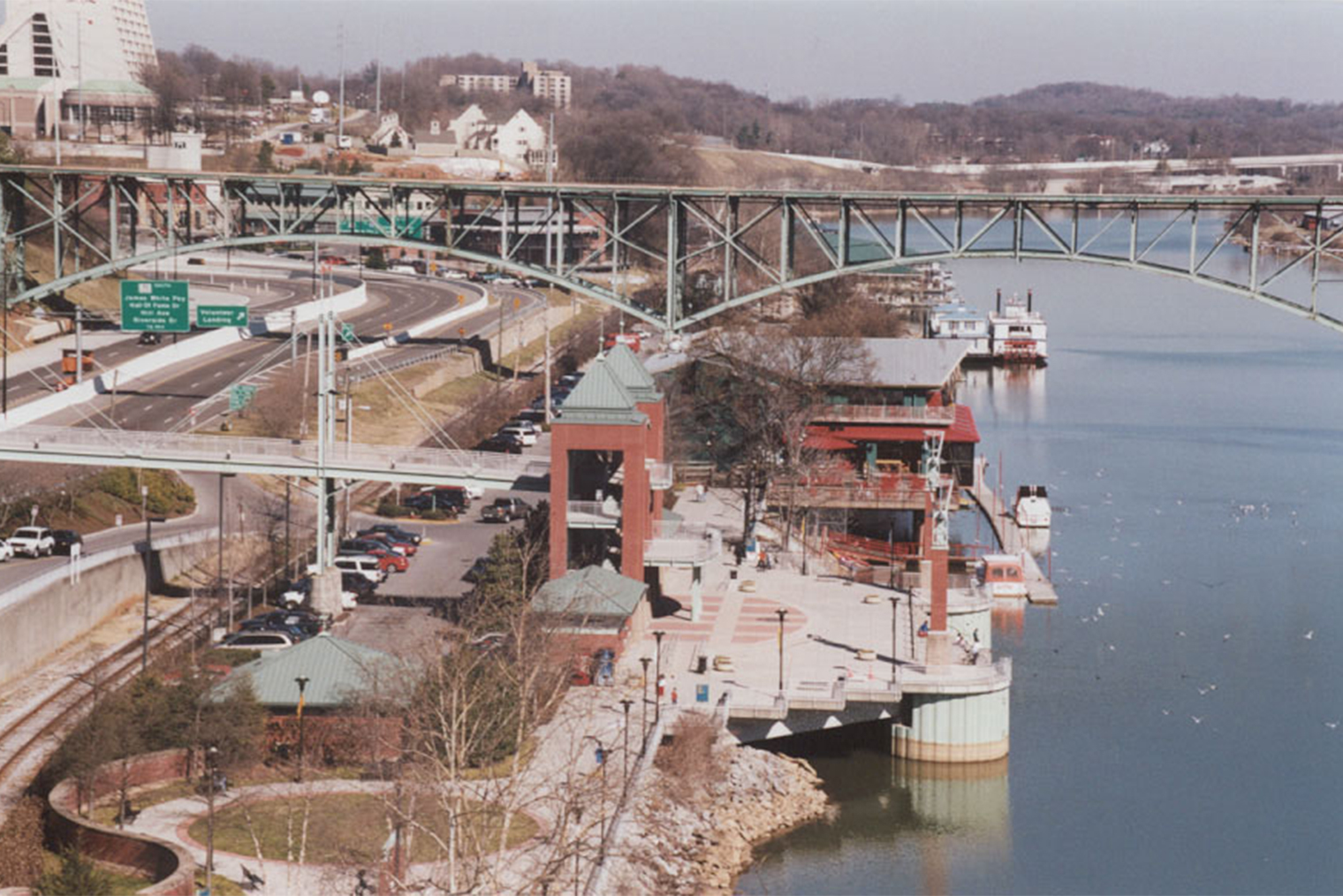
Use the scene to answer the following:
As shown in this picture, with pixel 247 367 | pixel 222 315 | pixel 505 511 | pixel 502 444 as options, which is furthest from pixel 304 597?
pixel 222 315

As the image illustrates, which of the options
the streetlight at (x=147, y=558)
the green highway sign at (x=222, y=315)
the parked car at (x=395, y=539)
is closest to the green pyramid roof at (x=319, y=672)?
the streetlight at (x=147, y=558)

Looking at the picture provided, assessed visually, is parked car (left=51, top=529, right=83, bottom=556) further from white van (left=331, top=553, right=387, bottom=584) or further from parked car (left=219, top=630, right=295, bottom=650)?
parked car (left=219, top=630, right=295, bottom=650)

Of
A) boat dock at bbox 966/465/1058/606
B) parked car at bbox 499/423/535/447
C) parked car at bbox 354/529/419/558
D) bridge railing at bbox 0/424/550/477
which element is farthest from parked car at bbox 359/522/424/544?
boat dock at bbox 966/465/1058/606

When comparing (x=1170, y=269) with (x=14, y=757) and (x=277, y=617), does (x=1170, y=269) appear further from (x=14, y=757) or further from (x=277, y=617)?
(x=14, y=757)

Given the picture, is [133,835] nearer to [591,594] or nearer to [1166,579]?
[591,594]

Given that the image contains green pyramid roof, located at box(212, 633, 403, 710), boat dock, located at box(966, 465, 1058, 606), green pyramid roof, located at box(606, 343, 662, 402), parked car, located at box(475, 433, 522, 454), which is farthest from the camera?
parked car, located at box(475, 433, 522, 454)

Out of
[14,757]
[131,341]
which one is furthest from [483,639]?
[131,341]
